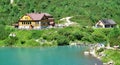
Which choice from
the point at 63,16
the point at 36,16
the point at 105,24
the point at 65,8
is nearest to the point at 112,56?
the point at 36,16

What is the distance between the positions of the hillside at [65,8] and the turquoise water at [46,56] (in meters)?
39.6

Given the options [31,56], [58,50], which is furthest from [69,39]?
[31,56]

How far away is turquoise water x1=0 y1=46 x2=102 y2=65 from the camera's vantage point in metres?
74.1

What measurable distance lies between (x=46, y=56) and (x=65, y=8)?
6656 centimetres

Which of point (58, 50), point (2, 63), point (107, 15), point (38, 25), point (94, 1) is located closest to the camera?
point (2, 63)

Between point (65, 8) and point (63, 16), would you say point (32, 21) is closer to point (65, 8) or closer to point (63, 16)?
point (63, 16)

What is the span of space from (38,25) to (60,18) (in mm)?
20787

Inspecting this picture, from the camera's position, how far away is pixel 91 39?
109 m

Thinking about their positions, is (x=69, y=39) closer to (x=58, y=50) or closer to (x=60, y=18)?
(x=58, y=50)

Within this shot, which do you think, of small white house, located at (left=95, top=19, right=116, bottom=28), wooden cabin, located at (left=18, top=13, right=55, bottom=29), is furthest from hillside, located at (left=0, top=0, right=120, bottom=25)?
wooden cabin, located at (left=18, top=13, right=55, bottom=29)

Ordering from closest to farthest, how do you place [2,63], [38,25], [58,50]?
[2,63], [58,50], [38,25]

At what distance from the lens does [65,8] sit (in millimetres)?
148375

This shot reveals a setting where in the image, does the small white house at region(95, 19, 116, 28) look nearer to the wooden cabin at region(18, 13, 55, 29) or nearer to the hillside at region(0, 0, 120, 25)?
the hillside at region(0, 0, 120, 25)

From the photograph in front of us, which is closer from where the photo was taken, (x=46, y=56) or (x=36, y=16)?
(x=46, y=56)
